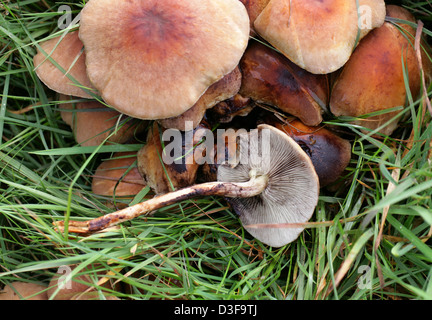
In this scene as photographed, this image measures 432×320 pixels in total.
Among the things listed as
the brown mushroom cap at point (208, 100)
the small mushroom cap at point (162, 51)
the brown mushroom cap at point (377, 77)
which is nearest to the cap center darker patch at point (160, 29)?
the small mushroom cap at point (162, 51)

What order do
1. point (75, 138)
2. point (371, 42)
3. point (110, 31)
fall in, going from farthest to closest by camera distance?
point (75, 138) → point (371, 42) → point (110, 31)

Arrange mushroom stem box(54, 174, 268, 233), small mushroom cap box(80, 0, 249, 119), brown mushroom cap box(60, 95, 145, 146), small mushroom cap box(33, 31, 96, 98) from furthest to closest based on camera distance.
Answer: brown mushroom cap box(60, 95, 145, 146) < small mushroom cap box(33, 31, 96, 98) < mushroom stem box(54, 174, 268, 233) < small mushroom cap box(80, 0, 249, 119)

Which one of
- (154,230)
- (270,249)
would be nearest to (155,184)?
(154,230)

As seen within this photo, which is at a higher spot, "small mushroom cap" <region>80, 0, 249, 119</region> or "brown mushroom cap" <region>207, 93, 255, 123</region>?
"small mushroom cap" <region>80, 0, 249, 119</region>

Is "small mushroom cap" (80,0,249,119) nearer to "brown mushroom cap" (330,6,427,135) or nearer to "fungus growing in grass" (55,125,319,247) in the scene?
"fungus growing in grass" (55,125,319,247)

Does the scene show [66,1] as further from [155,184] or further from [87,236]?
[87,236]

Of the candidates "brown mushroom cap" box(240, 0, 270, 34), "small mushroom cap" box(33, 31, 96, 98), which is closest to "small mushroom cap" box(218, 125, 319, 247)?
"brown mushroom cap" box(240, 0, 270, 34)

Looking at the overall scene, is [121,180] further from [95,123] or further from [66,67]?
[66,67]
